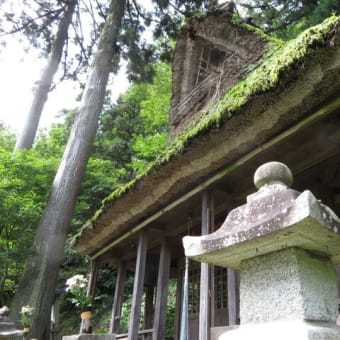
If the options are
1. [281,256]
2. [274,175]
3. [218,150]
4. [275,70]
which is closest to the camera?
[281,256]

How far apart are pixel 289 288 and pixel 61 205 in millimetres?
8387

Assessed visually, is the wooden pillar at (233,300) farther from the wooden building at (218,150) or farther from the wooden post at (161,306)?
the wooden post at (161,306)

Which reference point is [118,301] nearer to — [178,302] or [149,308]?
[178,302]

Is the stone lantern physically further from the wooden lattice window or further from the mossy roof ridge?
the wooden lattice window

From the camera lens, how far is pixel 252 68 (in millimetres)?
6371

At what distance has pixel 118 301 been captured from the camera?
7.36 meters

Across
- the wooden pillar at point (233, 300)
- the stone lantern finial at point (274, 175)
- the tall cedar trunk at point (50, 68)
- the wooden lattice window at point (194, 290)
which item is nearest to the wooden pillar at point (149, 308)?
the wooden lattice window at point (194, 290)

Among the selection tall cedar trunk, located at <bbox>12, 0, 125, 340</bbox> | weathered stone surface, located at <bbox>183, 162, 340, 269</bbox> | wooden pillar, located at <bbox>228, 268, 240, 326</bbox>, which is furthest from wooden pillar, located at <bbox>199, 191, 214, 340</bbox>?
tall cedar trunk, located at <bbox>12, 0, 125, 340</bbox>

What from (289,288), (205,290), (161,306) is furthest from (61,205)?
(289,288)

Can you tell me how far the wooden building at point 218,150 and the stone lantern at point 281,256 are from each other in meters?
1.49

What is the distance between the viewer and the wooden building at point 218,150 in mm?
3137

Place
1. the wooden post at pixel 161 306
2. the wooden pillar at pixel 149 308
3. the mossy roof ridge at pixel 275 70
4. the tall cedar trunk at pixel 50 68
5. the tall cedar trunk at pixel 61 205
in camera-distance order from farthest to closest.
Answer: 1. the tall cedar trunk at pixel 50 68
2. the wooden pillar at pixel 149 308
3. the tall cedar trunk at pixel 61 205
4. the wooden post at pixel 161 306
5. the mossy roof ridge at pixel 275 70

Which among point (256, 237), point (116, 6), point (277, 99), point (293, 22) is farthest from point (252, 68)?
point (116, 6)

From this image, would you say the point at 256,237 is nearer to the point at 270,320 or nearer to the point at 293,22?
the point at 270,320
